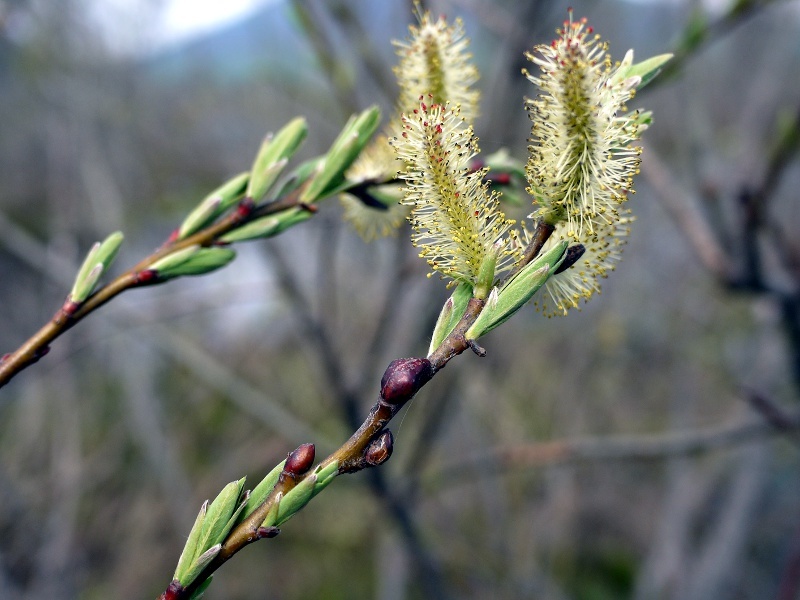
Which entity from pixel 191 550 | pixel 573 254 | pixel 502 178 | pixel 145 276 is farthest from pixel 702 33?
pixel 191 550

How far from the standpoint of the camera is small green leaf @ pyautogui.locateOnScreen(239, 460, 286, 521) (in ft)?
1.30

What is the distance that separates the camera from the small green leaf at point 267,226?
1.77ft

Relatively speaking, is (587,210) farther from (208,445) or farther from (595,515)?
(595,515)

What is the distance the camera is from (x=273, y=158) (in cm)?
56

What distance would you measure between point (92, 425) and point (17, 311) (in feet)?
3.29

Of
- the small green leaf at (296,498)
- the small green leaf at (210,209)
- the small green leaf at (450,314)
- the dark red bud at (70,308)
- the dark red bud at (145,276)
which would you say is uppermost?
the small green leaf at (210,209)

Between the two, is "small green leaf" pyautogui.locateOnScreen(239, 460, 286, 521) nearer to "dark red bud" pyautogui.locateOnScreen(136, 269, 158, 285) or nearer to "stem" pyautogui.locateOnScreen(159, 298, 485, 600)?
"stem" pyautogui.locateOnScreen(159, 298, 485, 600)

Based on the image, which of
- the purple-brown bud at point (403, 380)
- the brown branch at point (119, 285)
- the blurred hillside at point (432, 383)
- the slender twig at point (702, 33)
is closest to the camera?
the purple-brown bud at point (403, 380)

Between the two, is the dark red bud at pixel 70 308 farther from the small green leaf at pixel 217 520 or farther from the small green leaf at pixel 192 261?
the small green leaf at pixel 217 520

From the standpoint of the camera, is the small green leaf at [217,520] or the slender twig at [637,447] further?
the slender twig at [637,447]

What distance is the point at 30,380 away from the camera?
8.37ft

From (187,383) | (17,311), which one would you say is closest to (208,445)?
(187,383)

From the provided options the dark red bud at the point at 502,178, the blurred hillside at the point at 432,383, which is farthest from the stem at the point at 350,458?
the blurred hillside at the point at 432,383

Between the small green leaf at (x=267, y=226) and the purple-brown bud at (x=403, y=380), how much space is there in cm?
23
